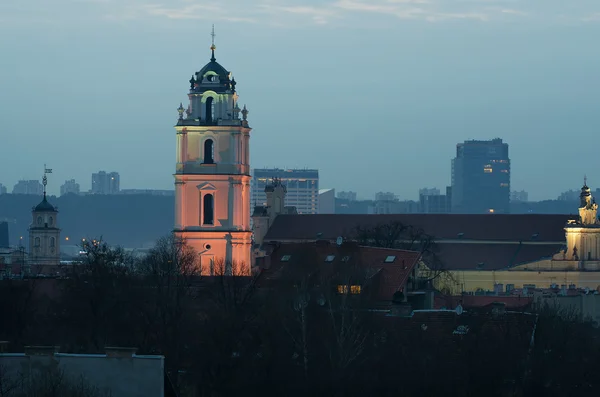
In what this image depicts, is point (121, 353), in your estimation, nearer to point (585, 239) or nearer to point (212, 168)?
point (212, 168)

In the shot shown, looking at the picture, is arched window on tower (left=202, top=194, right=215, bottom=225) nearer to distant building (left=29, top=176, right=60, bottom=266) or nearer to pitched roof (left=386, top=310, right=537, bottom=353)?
distant building (left=29, top=176, right=60, bottom=266)

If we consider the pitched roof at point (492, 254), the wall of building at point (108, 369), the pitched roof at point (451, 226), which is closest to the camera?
the wall of building at point (108, 369)

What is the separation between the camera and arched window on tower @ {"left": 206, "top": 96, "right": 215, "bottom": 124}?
379 ft

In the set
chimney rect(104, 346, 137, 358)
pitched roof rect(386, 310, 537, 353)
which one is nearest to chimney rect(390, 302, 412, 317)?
pitched roof rect(386, 310, 537, 353)

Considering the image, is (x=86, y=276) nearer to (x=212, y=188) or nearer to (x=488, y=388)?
(x=488, y=388)

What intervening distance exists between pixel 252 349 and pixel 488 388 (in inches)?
281

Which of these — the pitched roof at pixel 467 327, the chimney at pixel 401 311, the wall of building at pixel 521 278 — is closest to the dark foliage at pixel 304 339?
the pitched roof at pixel 467 327

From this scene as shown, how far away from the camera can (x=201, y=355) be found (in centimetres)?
5747

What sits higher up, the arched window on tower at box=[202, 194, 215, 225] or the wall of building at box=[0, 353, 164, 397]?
the arched window on tower at box=[202, 194, 215, 225]

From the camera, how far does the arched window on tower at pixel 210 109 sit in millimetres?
115500

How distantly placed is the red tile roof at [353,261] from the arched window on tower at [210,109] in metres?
30.4

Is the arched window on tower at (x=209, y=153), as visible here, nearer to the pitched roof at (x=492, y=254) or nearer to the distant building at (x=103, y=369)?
the pitched roof at (x=492, y=254)

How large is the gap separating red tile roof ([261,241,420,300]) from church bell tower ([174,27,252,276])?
29414 millimetres

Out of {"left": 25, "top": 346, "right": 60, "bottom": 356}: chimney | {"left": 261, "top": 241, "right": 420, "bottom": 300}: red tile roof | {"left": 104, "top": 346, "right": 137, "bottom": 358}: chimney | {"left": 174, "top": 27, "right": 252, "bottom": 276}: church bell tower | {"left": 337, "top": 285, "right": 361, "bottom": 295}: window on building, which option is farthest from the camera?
{"left": 174, "top": 27, "right": 252, "bottom": 276}: church bell tower
